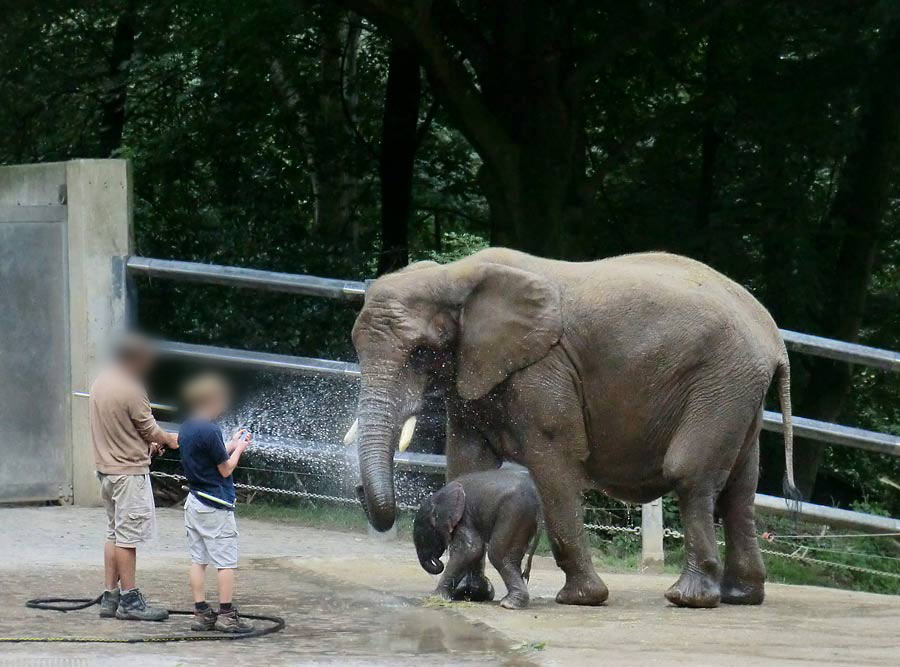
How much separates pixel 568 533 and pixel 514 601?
0.49 m

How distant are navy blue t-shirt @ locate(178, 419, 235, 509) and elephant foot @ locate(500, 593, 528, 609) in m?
1.55

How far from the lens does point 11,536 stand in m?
9.95

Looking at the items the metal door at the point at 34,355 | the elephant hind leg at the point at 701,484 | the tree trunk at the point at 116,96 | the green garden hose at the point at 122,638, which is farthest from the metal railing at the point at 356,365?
the tree trunk at the point at 116,96

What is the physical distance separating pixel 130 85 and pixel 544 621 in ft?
40.1

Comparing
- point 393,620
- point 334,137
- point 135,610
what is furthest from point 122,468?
point 334,137

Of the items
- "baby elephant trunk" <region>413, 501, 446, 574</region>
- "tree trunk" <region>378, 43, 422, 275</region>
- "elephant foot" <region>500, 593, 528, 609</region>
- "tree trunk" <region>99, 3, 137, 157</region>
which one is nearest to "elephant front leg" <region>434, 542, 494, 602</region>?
"baby elephant trunk" <region>413, 501, 446, 574</region>

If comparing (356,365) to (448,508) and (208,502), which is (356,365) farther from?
(208,502)

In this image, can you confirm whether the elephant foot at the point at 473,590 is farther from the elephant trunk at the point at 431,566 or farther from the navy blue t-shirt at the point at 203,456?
the navy blue t-shirt at the point at 203,456

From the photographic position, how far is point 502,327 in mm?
7930

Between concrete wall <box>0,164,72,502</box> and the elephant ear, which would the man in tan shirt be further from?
concrete wall <box>0,164,72,502</box>

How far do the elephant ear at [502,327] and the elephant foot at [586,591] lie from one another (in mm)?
1071

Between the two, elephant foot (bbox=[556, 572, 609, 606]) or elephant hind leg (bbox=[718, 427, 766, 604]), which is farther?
elephant hind leg (bbox=[718, 427, 766, 604])

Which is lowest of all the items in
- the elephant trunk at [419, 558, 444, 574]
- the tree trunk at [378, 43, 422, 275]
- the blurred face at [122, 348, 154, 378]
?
the elephant trunk at [419, 558, 444, 574]

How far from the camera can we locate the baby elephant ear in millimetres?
7824
